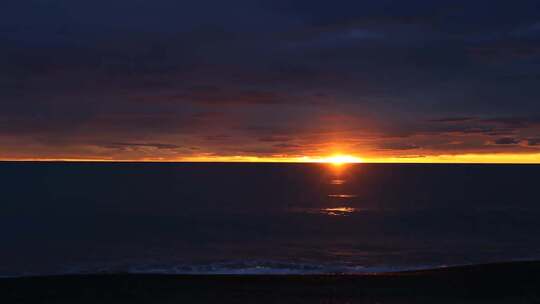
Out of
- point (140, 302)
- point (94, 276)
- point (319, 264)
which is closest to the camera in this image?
point (140, 302)

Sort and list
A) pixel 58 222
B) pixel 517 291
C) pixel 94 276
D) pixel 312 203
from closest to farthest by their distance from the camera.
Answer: pixel 517 291, pixel 94 276, pixel 58 222, pixel 312 203

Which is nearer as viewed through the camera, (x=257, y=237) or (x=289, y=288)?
(x=289, y=288)

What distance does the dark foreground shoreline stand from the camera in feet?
80.9

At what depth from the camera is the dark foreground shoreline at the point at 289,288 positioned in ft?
80.9

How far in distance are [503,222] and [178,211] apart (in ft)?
143

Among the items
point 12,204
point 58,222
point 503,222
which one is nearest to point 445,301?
point 503,222

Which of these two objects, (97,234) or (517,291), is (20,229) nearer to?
(97,234)

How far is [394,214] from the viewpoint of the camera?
7688cm

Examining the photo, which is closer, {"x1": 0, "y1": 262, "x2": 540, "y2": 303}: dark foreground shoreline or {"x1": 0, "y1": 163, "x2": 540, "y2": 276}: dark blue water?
{"x1": 0, "y1": 262, "x2": 540, "y2": 303}: dark foreground shoreline

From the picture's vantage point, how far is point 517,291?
88.4 feet

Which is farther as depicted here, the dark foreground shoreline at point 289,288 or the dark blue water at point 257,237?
the dark blue water at point 257,237

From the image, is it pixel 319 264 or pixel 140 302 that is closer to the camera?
pixel 140 302

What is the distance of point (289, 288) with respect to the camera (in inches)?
1072

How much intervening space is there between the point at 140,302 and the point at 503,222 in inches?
2082
